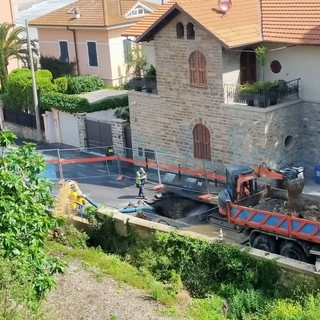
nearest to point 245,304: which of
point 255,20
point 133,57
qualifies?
point 255,20

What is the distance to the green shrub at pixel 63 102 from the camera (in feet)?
116

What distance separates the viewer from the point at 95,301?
18.5m

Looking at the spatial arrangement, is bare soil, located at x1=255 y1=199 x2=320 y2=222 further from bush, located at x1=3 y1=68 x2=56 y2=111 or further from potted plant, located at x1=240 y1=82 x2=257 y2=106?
bush, located at x1=3 y1=68 x2=56 y2=111

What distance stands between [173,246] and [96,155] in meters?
13.7

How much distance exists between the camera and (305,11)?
1137 inches

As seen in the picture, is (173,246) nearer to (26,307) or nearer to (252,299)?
(252,299)

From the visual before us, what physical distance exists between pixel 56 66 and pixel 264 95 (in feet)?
70.1

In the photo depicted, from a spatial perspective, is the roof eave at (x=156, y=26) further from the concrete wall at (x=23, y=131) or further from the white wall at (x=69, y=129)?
the concrete wall at (x=23, y=131)

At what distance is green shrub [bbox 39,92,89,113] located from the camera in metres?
35.4

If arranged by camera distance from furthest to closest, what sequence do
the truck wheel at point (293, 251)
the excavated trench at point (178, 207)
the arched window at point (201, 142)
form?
the arched window at point (201, 142) < the excavated trench at point (178, 207) < the truck wheel at point (293, 251)

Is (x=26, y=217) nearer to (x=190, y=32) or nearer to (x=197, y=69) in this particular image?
(x=197, y=69)

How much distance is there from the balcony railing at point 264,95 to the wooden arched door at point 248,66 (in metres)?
1.06

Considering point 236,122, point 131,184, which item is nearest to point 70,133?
point 131,184

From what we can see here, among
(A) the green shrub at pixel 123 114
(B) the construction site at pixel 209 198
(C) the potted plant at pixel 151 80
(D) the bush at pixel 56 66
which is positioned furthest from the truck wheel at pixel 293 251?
(D) the bush at pixel 56 66
